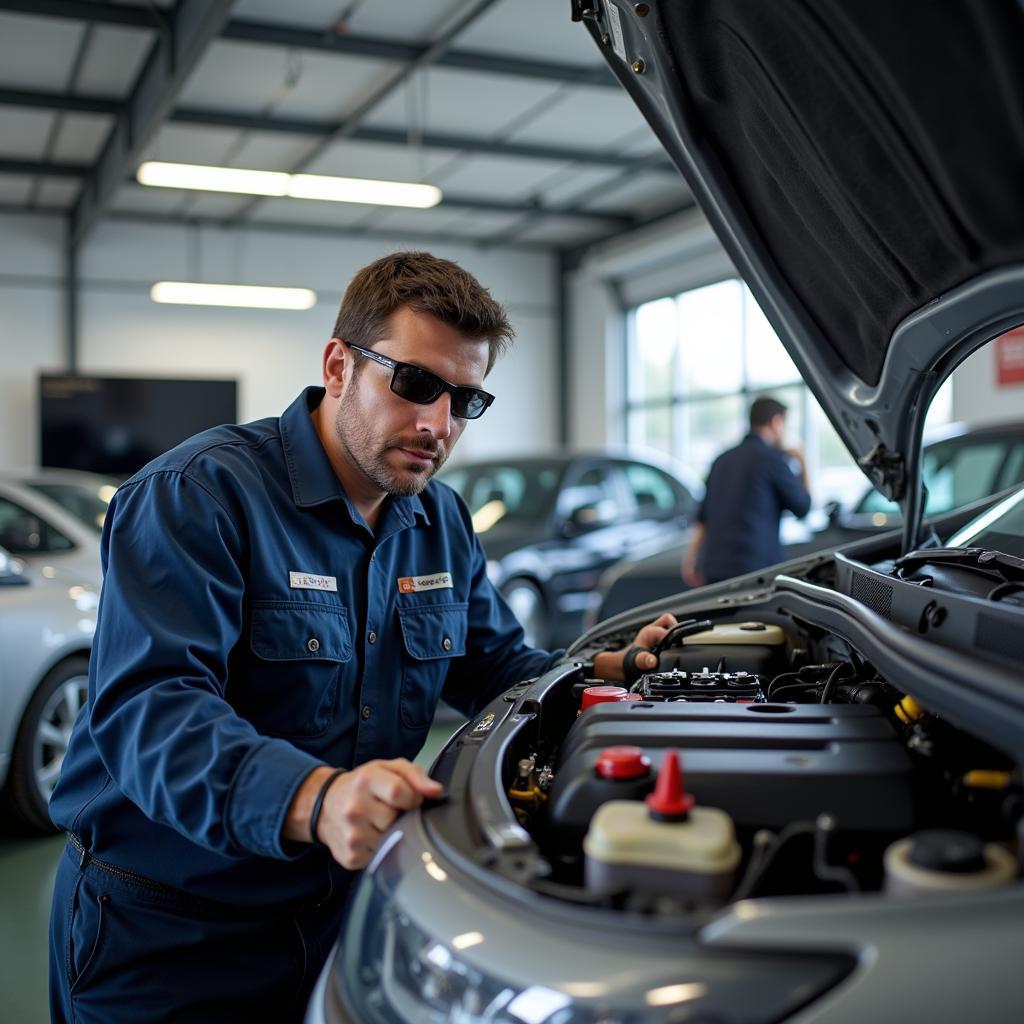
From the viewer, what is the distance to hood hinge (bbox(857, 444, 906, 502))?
2.02 meters

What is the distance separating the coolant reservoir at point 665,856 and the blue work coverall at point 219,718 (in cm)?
40

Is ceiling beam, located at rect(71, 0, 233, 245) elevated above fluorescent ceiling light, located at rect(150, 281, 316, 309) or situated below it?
above

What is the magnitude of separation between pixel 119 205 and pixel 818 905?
1234 centimetres

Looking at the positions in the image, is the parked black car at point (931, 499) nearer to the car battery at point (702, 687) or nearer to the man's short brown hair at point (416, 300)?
the car battery at point (702, 687)

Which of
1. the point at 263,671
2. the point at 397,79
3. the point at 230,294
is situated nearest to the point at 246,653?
the point at 263,671

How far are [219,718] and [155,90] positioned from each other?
303 inches

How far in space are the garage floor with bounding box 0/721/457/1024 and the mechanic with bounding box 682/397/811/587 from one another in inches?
124

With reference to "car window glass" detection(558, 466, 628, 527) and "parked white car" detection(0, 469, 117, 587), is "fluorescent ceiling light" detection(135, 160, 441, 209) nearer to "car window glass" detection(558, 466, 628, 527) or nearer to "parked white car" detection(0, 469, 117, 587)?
"car window glass" detection(558, 466, 628, 527)

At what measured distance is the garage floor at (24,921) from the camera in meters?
2.65

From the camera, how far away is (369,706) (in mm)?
1706

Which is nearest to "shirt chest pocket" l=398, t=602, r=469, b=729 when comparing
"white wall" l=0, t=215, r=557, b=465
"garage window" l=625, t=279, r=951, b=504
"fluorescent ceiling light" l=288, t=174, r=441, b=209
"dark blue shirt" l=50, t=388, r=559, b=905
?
"dark blue shirt" l=50, t=388, r=559, b=905

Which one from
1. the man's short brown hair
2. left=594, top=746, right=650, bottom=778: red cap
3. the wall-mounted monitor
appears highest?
the wall-mounted monitor

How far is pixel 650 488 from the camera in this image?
7562mm

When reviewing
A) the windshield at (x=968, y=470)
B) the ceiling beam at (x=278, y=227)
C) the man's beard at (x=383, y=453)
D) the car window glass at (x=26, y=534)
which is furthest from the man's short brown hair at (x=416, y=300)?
the ceiling beam at (x=278, y=227)
